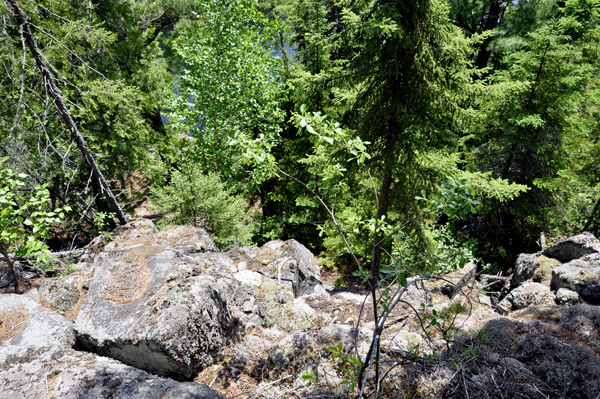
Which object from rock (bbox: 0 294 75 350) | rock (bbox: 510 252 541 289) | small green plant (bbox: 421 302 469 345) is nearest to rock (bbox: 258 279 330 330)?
small green plant (bbox: 421 302 469 345)

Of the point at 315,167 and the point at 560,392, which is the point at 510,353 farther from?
the point at 315,167

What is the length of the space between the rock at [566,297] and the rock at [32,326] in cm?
817

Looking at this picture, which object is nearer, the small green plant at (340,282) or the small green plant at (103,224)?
the small green plant at (103,224)

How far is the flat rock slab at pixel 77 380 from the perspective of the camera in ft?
9.10

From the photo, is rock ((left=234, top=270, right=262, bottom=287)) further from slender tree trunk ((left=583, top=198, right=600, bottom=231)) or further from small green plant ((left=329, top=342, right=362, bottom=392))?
slender tree trunk ((left=583, top=198, right=600, bottom=231))

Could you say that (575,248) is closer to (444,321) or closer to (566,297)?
(566,297)

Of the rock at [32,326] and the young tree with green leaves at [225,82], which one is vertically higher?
the young tree with green leaves at [225,82]

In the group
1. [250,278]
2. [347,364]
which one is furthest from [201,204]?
[347,364]

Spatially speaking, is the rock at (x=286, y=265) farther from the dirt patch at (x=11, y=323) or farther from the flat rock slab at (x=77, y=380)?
the dirt patch at (x=11, y=323)

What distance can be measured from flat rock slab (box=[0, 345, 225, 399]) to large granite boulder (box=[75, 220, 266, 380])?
28cm

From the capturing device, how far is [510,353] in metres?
3.61

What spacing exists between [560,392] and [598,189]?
8.43m

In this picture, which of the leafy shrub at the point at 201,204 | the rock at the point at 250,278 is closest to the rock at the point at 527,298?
the rock at the point at 250,278

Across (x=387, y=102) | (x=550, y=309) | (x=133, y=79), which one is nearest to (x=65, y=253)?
(x=133, y=79)
